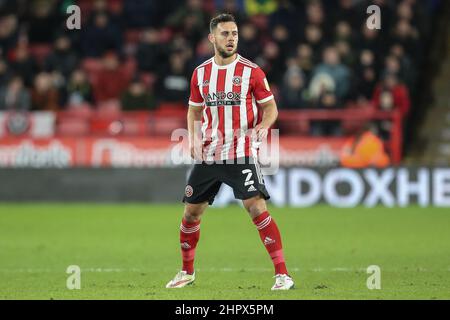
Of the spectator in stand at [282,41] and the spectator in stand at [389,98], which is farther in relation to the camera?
the spectator in stand at [282,41]

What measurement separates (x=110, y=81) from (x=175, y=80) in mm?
1536

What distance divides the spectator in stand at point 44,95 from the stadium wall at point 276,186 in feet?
5.58

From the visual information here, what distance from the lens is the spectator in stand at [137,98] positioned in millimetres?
18656

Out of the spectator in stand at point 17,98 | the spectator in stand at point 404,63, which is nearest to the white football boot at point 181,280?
the spectator in stand at point 17,98

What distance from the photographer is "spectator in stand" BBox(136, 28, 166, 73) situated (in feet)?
64.3

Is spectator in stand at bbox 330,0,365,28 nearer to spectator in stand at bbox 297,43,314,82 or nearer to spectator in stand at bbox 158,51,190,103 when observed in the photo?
spectator in stand at bbox 297,43,314,82

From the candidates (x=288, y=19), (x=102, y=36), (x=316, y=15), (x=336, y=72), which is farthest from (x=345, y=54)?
(x=102, y=36)

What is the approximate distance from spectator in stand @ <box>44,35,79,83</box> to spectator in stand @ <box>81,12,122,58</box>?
59 cm

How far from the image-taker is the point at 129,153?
18.4 m

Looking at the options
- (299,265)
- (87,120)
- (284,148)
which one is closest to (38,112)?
(87,120)

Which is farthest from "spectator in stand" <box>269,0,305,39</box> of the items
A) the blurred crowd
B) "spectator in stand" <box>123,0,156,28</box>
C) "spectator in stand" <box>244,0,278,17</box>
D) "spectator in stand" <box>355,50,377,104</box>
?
"spectator in stand" <box>123,0,156,28</box>

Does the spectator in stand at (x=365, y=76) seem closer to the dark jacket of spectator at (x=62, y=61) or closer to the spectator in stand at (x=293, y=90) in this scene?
the spectator in stand at (x=293, y=90)

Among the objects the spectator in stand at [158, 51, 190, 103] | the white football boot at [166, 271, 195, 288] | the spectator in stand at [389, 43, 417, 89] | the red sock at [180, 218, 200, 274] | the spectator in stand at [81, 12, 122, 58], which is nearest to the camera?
the white football boot at [166, 271, 195, 288]

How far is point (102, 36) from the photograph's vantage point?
20078 millimetres
